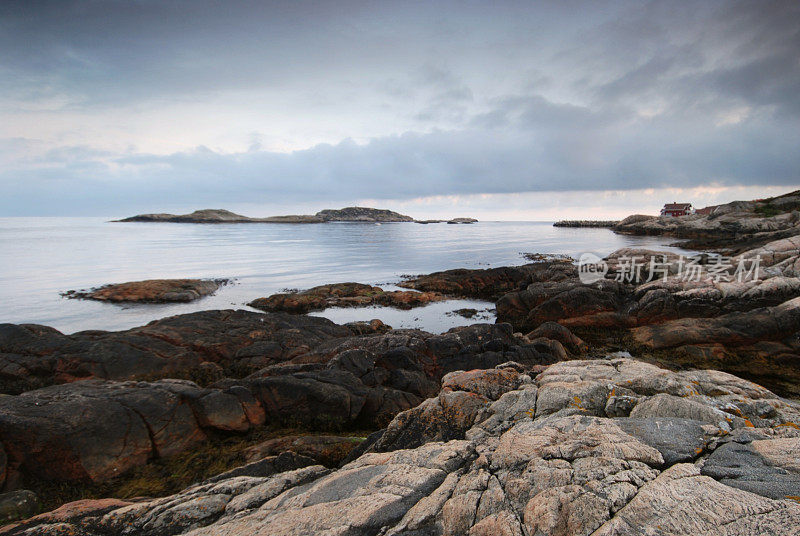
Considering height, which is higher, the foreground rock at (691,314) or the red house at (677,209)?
the red house at (677,209)

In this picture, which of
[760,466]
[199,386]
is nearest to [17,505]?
[199,386]

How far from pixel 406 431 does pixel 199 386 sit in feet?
40.2

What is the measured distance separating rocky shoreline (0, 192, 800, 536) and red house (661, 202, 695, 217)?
7387 inches

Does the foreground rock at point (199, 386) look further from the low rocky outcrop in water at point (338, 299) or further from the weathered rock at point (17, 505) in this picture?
the low rocky outcrop in water at point (338, 299)

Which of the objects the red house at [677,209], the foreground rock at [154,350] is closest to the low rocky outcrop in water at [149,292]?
the foreground rock at [154,350]

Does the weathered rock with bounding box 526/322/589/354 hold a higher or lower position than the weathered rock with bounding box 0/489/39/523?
lower

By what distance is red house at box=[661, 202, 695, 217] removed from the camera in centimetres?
17338

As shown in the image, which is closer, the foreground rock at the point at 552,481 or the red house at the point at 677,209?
the foreground rock at the point at 552,481

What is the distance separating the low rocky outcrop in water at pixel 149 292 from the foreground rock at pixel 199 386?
20486mm

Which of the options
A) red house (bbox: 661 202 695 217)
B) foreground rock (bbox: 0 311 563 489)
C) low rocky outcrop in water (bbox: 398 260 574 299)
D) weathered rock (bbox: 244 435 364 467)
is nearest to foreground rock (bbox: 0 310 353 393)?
foreground rock (bbox: 0 311 563 489)

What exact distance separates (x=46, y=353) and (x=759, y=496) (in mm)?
25476

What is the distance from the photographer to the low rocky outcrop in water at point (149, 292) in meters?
41.1

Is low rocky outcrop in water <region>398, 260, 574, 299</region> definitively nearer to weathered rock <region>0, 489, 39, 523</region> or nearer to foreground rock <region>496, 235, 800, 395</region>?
foreground rock <region>496, 235, 800, 395</region>

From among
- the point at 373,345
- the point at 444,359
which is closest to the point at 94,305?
the point at 373,345
